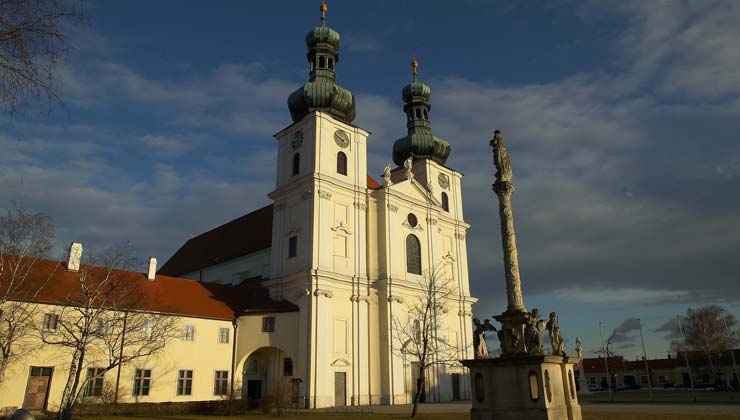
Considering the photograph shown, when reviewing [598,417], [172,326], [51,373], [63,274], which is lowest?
[598,417]

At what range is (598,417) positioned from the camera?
2006cm

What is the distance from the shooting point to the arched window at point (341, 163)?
127 feet

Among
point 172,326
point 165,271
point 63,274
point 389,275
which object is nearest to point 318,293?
point 389,275

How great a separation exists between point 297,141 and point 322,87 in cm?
436

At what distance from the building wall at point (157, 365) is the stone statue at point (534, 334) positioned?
2143 cm

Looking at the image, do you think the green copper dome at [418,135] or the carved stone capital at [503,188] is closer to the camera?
the carved stone capital at [503,188]

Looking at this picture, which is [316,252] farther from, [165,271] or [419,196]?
[165,271]

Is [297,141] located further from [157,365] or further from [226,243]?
[157,365]

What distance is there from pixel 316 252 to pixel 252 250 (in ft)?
33.3

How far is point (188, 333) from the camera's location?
32406 mm

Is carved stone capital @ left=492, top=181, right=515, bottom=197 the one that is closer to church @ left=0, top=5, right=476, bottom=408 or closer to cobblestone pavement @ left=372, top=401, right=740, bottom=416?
cobblestone pavement @ left=372, top=401, right=740, bottom=416

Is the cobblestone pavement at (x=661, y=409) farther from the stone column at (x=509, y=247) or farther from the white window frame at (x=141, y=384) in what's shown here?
the white window frame at (x=141, y=384)

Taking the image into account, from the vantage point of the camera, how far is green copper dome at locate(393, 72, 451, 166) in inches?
1898

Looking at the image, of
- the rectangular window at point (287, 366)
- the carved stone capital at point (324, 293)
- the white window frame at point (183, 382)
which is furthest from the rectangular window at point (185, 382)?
the carved stone capital at point (324, 293)
